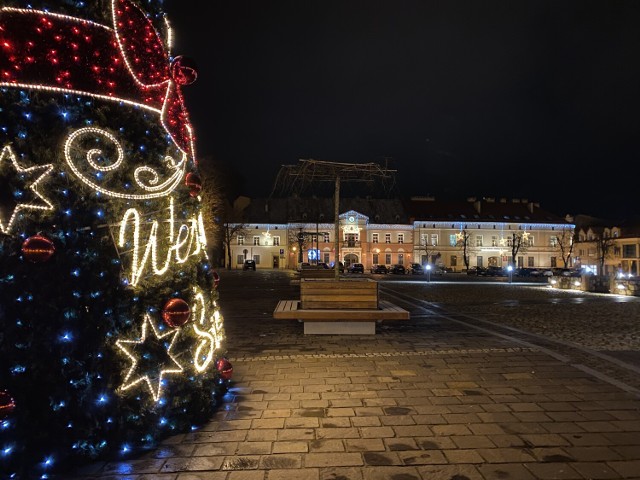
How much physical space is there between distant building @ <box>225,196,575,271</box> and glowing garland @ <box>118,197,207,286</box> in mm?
63065

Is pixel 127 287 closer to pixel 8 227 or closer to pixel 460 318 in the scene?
pixel 8 227

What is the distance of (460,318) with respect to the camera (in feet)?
42.3

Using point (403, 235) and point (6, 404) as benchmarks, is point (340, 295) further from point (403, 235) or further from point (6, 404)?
point (403, 235)

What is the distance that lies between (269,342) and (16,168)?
619 cm

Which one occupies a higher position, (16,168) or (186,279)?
(16,168)

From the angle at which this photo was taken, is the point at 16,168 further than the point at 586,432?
No

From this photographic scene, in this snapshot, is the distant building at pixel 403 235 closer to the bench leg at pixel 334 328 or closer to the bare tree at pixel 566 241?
the bare tree at pixel 566 241

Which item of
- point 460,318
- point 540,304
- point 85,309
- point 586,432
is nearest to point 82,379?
point 85,309

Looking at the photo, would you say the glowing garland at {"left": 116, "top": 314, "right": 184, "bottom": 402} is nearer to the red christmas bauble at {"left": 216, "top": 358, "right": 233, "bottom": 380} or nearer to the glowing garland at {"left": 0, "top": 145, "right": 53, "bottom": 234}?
the red christmas bauble at {"left": 216, "top": 358, "right": 233, "bottom": 380}

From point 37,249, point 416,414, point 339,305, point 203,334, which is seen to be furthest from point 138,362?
point 339,305

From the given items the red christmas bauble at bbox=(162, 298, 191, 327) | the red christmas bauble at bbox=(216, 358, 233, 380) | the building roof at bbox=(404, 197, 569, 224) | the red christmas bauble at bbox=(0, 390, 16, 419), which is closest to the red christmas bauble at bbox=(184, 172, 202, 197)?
the red christmas bauble at bbox=(162, 298, 191, 327)

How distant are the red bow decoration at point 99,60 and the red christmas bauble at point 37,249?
45.2 inches

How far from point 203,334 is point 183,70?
2702mm

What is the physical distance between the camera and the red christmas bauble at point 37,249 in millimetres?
3471
